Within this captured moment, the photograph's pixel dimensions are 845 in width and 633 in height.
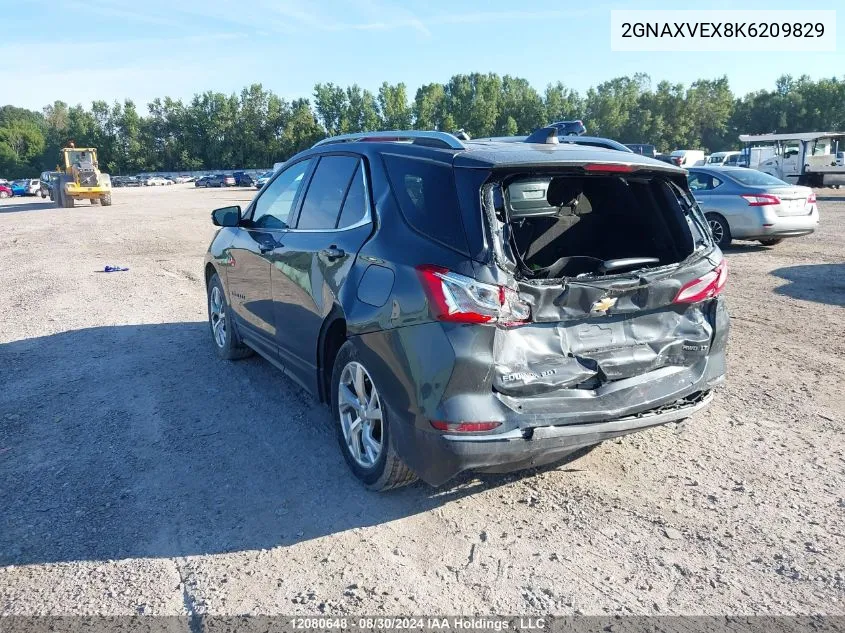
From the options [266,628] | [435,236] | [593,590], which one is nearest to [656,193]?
[435,236]

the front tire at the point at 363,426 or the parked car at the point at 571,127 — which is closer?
the front tire at the point at 363,426

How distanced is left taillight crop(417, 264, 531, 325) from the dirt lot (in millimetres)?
1104

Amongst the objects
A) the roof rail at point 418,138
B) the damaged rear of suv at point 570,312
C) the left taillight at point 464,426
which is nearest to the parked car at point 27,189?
the roof rail at point 418,138

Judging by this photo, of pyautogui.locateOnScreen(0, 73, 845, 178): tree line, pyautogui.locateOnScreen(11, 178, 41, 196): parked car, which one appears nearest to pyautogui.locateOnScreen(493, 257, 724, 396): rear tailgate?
pyautogui.locateOnScreen(11, 178, 41, 196): parked car

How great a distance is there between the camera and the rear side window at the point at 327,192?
4.21 m

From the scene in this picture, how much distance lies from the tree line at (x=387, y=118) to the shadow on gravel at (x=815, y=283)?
92128 millimetres

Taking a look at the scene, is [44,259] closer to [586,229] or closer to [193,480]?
[193,480]

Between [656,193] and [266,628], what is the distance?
10.2 feet

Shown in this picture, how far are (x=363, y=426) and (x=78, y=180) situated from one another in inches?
1396

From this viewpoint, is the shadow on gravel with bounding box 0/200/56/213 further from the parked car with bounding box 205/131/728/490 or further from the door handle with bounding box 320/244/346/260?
the parked car with bounding box 205/131/728/490

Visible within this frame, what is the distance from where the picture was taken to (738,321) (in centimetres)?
739

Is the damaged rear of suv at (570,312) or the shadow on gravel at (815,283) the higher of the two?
the damaged rear of suv at (570,312)

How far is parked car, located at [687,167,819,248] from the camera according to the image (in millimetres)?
12180

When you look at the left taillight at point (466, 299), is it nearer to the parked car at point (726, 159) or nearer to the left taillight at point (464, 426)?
the left taillight at point (464, 426)
